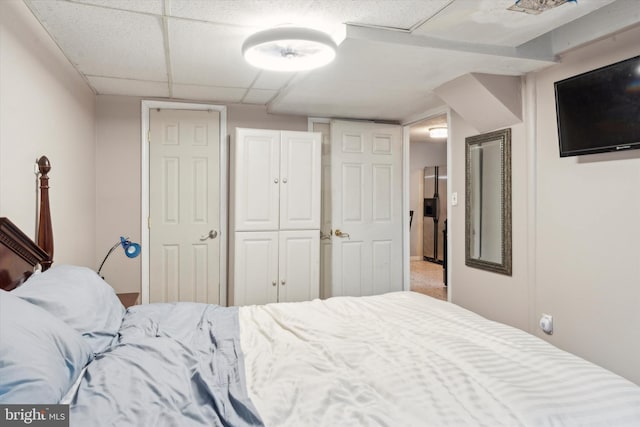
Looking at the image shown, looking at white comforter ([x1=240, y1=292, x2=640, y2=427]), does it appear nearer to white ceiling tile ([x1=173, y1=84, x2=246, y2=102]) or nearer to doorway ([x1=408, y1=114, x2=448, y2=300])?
white ceiling tile ([x1=173, y1=84, x2=246, y2=102])

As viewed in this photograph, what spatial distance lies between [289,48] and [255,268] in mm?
2085

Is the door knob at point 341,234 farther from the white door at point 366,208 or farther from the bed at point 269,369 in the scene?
the bed at point 269,369

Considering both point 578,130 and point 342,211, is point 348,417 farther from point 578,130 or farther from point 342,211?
point 342,211

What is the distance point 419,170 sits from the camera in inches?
312

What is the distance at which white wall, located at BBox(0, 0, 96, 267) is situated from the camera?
1.87 metres

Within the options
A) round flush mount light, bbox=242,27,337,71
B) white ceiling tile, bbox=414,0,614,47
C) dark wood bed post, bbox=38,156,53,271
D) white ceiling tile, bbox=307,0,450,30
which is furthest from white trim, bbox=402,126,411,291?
dark wood bed post, bbox=38,156,53,271

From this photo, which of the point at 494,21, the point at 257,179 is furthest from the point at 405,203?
the point at 494,21

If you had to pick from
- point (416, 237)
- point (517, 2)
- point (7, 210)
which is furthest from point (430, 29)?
point (416, 237)

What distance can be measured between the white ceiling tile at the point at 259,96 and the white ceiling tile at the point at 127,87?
2.35ft

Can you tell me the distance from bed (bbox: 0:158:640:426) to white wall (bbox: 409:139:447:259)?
612 cm

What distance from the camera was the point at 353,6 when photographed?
1.94 m

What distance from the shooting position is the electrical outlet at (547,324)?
104 inches

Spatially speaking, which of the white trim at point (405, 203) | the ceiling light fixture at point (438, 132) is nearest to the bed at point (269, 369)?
the white trim at point (405, 203)

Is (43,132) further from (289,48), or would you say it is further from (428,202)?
(428,202)
